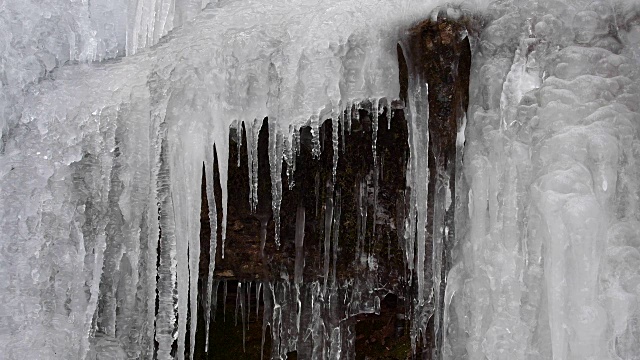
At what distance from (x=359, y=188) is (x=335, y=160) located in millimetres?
194

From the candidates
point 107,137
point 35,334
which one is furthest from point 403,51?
point 35,334

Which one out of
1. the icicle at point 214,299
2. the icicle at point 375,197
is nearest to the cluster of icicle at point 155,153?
the icicle at point 375,197

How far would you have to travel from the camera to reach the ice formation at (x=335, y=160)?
97.7 inches

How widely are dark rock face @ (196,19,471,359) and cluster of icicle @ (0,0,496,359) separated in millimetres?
83

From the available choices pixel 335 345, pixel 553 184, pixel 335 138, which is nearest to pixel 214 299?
pixel 335 345

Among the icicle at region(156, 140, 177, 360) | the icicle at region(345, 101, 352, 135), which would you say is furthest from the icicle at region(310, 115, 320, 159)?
the icicle at region(156, 140, 177, 360)

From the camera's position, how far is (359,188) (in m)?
3.01

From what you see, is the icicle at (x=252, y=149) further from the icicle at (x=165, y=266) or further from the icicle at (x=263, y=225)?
the icicle at (x=165, y=266)

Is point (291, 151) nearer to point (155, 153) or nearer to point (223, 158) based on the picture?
point (223, 158)

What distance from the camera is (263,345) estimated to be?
3.86 meters

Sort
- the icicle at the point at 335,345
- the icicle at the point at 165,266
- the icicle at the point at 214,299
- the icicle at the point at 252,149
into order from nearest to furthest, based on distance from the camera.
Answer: the icicle at the point at 252,149
the icicle at the point at 165,266
the icicle at the point at 335,345
the icicle at the point at 214,299

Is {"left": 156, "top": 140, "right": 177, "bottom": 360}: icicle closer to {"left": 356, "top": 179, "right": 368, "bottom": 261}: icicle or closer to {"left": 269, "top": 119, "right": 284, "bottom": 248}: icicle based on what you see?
{"left": 269, "top": 119, "right": 284, "bottom": 248}: icicle

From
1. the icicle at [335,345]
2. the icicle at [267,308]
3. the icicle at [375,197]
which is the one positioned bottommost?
the icicle at [335,345]

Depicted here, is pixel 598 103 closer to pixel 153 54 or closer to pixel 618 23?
pixel 618 23
